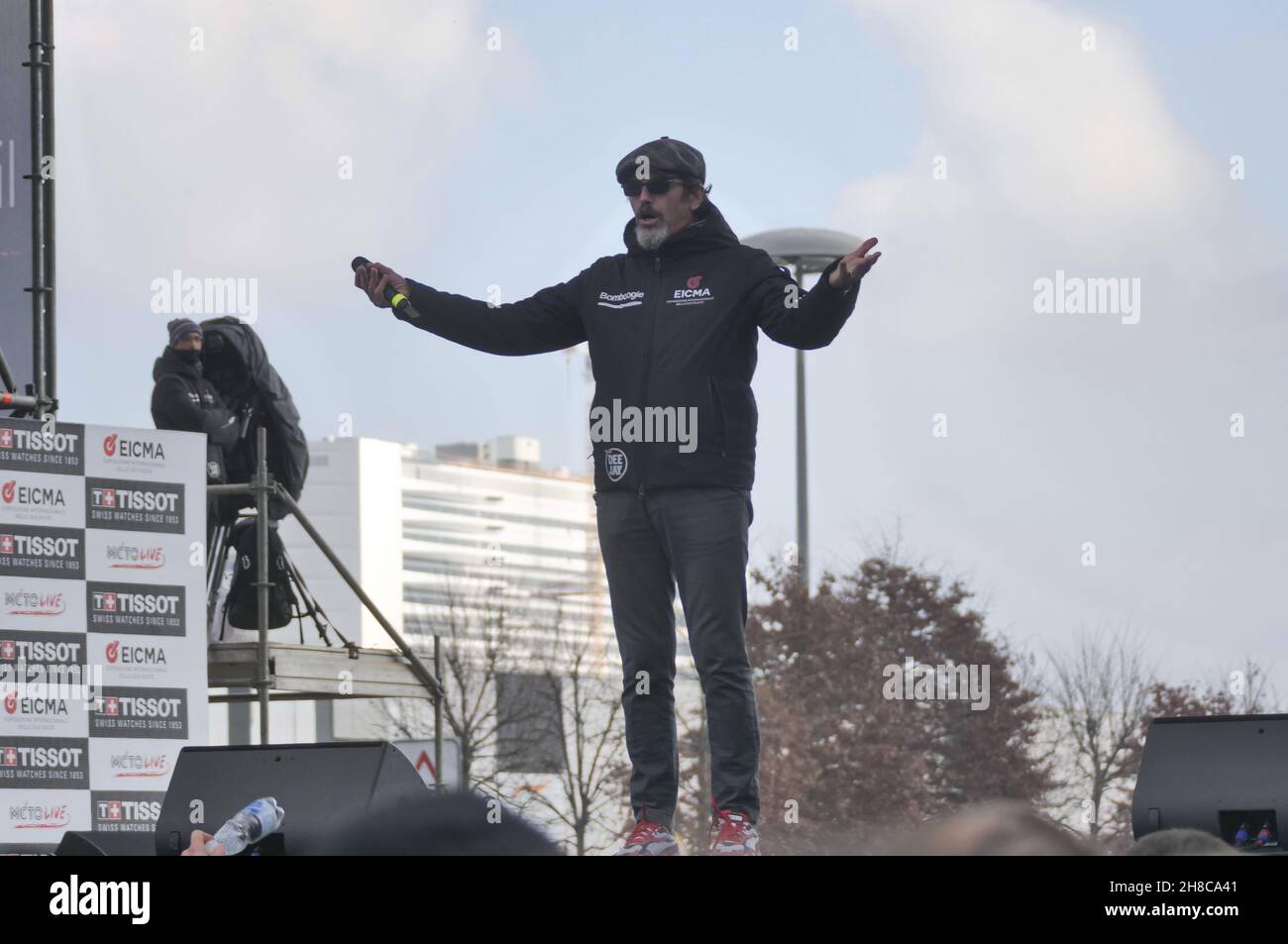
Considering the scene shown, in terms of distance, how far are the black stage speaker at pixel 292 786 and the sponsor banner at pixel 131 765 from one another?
13.9ft

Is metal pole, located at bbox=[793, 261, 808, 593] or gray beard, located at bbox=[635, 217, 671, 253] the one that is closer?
gray beard, located at bbox=[635, 217, 671, 253]

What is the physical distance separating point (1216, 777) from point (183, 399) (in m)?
7.32

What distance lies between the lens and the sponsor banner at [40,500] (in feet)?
26.3

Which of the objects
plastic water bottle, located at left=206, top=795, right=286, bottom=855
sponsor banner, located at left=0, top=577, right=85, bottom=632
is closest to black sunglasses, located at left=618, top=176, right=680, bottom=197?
plastic water bottle, located at left=206, top=795, right=286, bottom=855

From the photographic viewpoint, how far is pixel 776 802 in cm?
2556

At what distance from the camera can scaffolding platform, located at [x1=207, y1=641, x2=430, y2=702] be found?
10.9 meters

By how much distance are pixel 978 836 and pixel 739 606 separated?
3158mm

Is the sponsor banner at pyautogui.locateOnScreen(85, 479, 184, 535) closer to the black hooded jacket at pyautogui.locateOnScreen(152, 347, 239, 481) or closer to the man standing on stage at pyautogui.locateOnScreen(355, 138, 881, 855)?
the black hooded jacket at pyautogui.locateOnScreen(152, 347, 239, 481)

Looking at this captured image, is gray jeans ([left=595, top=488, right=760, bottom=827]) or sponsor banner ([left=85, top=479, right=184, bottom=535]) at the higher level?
sponsor banner ([left=85, top=479, right=184, bottom=535])

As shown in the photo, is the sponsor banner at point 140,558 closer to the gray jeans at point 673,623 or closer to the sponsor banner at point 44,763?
the sponsor banner at point 44,763

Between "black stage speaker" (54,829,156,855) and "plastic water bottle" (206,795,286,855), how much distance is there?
0.24 meters

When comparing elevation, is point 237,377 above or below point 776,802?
above

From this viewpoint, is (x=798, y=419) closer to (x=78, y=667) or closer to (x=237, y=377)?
(x=237, y=377)
